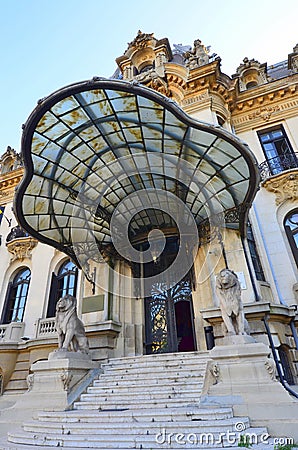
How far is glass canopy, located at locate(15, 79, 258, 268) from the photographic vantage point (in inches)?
260

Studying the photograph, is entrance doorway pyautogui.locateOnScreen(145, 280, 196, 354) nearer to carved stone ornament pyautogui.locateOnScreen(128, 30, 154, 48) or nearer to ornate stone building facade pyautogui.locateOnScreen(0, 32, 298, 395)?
ornate stone building facade pyautogui.locateOnScreen(0, 32, 298, 395)

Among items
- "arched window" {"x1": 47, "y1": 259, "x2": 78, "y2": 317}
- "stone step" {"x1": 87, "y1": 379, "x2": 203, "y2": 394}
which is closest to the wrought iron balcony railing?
"stone step" {"x1": 87, "y1": 379, "x2": 203, "y2": 394}

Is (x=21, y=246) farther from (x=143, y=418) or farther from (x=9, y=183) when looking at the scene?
(x=143, y=418)

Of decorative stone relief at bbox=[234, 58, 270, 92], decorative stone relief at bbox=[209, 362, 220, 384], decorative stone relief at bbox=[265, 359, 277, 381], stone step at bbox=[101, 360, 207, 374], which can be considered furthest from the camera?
decorative stone relief at bbox=[234, 58, 270, 92]

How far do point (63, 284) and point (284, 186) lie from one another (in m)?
10.5

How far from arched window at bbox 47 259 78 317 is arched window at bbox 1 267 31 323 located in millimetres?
1615

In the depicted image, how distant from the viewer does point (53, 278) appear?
12.8m

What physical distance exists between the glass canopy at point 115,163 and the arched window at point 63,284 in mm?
2771

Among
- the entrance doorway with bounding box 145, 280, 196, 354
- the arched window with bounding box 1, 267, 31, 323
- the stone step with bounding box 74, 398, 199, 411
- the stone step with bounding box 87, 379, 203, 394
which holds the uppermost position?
the arched window with bounding box 1, 267, 31, 323

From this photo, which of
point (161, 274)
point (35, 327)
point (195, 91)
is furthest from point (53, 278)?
point (195, 91)

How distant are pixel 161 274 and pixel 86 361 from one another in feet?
15.8

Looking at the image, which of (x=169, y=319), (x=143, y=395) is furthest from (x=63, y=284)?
(x=143, y=395)

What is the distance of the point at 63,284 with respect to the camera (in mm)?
12695

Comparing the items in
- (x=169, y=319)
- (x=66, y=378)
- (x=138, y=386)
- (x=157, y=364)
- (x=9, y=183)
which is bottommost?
(x=138, y=386)
